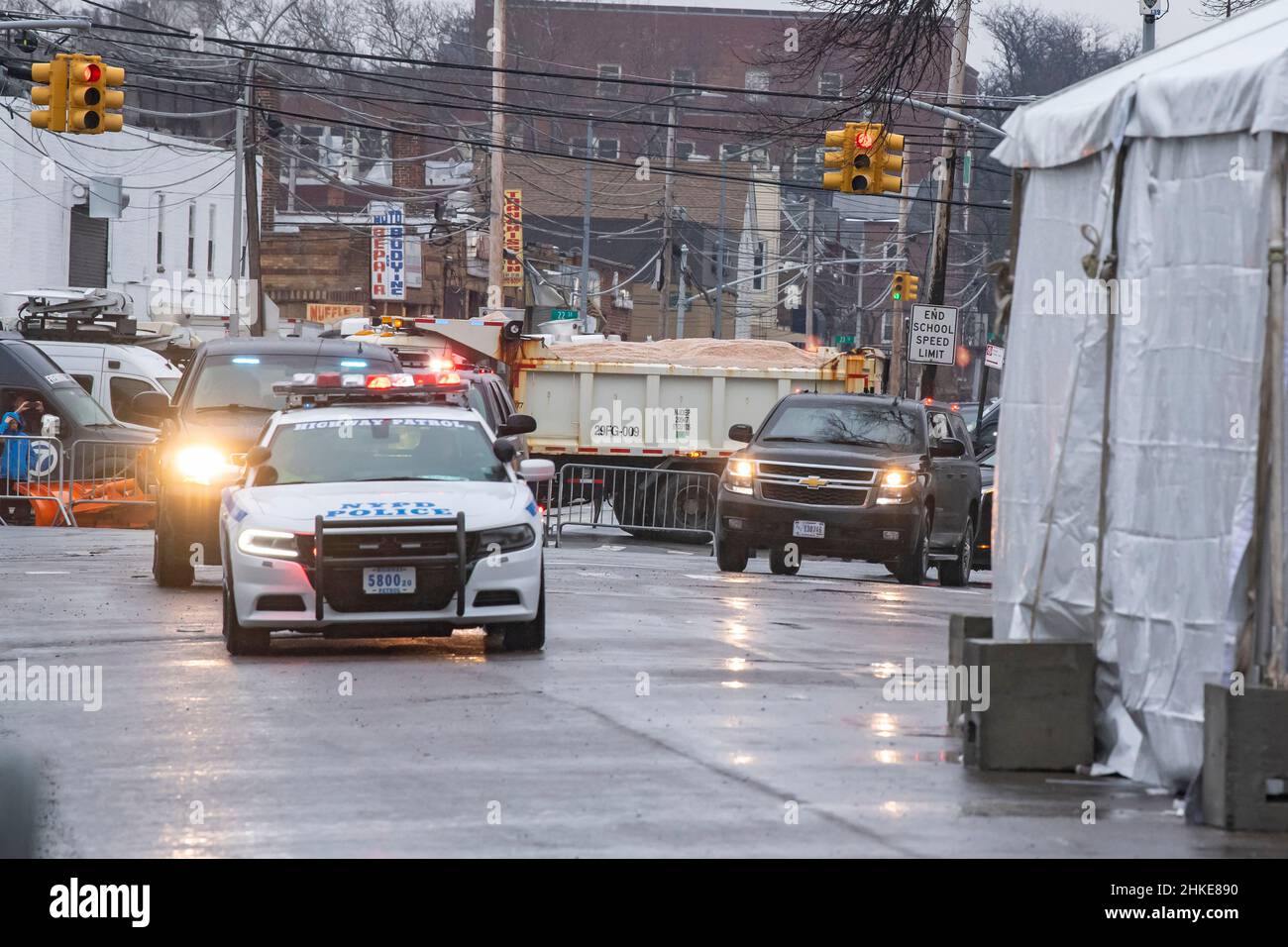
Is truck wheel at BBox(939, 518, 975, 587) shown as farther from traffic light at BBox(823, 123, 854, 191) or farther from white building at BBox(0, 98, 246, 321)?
white building at BBox(0, 98, 246, 321)

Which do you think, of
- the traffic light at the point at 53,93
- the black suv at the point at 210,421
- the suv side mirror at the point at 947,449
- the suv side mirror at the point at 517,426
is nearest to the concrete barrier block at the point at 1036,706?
the suv side mirror at the point at 517,426

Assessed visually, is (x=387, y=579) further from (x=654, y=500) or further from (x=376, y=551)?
(x=654, y=500)

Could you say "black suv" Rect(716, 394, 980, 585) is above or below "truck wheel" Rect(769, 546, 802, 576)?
above

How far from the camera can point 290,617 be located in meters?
12.1

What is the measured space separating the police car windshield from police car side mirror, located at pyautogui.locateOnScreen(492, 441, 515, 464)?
41mm

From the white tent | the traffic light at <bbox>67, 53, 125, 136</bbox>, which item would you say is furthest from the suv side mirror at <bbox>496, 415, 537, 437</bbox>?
the traffic light at <bbox>67, 53, 125, 136</bbox>

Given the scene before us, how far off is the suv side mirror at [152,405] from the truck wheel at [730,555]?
6.64 m

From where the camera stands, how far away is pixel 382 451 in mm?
13570

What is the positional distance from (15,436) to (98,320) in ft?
27.2

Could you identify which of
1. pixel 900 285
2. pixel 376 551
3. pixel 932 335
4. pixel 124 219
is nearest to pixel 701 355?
pixel 932 335

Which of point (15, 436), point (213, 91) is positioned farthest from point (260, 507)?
point (213, 91)
